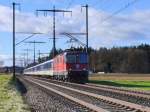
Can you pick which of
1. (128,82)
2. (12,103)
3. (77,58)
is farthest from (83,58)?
(12,103)

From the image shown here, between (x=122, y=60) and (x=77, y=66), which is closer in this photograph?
(x=77, y=66)

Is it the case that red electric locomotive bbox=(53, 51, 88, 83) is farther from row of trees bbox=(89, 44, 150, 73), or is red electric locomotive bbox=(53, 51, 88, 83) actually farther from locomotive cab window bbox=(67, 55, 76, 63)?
row of trees bbox=(89, 44, 150, 73)

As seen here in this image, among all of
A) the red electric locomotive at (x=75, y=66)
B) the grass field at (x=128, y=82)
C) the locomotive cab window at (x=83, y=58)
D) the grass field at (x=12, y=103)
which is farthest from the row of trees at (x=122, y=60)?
the grass field at (x=12, y=103)

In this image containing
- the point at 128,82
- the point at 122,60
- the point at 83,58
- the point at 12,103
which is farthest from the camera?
the point at 122,60

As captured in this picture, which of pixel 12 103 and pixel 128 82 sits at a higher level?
pixel 128 82

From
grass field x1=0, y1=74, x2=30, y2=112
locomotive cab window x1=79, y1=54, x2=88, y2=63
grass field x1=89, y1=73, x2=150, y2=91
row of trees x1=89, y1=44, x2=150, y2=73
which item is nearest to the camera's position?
grass field x1=0, y1=74, x2=30, y2=112

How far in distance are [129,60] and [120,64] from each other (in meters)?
3.81

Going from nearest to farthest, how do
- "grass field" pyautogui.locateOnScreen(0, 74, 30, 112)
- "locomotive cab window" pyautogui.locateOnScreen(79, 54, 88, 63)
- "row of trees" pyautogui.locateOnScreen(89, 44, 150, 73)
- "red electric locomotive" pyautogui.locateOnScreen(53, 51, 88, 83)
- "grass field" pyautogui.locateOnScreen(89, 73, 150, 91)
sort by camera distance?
"grass field" pyautogui.locateOnScreen(0, 74, 30, 112) < "grass field" pyautogui.locateOnScreen(89, 73, 150, 91) < "red electric locomotive" pyautogui.locateOnScreen(53, 51, 88, 83) < "locomotive cab window" pyautogui.locateOnScreen(79, 54, 88, 63) < "row of trees" pyautogui.locateOnScreen(89, 44, 150, 73)

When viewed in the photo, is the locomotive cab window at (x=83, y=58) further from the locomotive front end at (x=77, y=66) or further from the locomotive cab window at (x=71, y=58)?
the locomotive cab window at (x=71, y=58)

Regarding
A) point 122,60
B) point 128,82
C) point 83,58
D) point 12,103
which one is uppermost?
point 122,60

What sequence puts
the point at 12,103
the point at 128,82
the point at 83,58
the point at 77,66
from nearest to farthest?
the point at 12,103
the point at 83,58
the point at 77,66
the point at 128,82

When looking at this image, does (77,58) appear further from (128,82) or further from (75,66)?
(128,82)

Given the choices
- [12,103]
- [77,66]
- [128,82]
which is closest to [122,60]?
[128,82]

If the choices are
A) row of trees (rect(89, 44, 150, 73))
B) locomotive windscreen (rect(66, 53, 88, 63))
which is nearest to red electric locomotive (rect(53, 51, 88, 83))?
locomotive windscreen (rect(66, 53, 88, 63))
